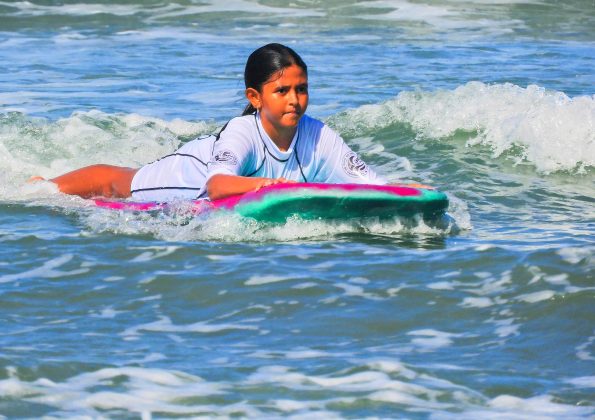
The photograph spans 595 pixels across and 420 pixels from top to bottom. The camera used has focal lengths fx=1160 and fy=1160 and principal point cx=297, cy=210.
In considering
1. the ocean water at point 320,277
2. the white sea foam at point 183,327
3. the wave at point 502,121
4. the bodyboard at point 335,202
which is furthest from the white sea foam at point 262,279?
the wave at point 502,121

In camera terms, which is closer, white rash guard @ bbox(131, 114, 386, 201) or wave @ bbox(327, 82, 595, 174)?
white rash guard @ bbox(131, 114, 386, 201)

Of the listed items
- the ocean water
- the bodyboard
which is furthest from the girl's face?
the ocean water

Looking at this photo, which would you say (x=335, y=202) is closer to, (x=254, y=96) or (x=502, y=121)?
(x=254, y=96)

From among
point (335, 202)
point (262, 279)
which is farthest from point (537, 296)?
point (335, 202)

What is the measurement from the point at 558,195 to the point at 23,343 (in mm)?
4145

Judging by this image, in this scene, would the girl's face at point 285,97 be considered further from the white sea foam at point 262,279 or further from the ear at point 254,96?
the white sea foam at point 262,279

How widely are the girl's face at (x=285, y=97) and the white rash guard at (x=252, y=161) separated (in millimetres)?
126

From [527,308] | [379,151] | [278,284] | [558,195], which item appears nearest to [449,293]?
[527,308]

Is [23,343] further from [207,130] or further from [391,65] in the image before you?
[391,65]

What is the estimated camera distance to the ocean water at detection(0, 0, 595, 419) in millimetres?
3842

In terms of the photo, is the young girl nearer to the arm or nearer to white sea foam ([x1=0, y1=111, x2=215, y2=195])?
the arm

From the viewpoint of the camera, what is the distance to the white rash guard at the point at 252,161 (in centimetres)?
602

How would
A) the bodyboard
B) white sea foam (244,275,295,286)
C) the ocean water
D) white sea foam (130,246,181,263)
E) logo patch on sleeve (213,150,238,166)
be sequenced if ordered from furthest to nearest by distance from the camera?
1. logo patch on sleeve (213,150,238,166)
2. the bodyboard
3. white sea foam (130,246,181,263)
4. white sea foam (244,275,295,286)
5. the ocean water

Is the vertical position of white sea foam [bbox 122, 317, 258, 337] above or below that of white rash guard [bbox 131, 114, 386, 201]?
below
